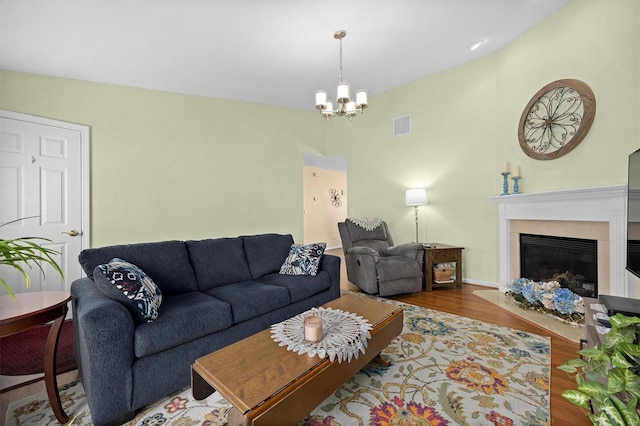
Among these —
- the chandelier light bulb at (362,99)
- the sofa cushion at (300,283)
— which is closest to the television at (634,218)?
the chandelier light bulb at (362,99)

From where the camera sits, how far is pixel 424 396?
1.57 meters

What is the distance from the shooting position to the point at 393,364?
6.15 feet

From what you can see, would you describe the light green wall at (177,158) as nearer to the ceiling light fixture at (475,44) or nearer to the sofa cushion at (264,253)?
the sofa cushion at (264,253)

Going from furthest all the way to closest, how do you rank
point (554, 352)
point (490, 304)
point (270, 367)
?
point (490, 304), point (554, 352), point (270, 367)

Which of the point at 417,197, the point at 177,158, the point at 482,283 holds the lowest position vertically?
the point at 482,283

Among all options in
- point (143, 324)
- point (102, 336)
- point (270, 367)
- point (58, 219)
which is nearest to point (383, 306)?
point (270, 367)

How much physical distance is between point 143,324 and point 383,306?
1.51m

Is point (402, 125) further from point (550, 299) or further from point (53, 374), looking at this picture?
point (53, 374)

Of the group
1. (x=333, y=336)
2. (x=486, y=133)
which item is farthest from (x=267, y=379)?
(x=486, y=133)

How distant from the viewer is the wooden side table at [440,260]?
3.57 m

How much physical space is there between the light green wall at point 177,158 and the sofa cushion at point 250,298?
201 cm

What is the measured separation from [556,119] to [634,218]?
1649mm

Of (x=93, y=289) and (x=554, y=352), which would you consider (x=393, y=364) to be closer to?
(x=554, y=352)

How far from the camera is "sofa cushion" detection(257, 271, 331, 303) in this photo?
7.89ft
